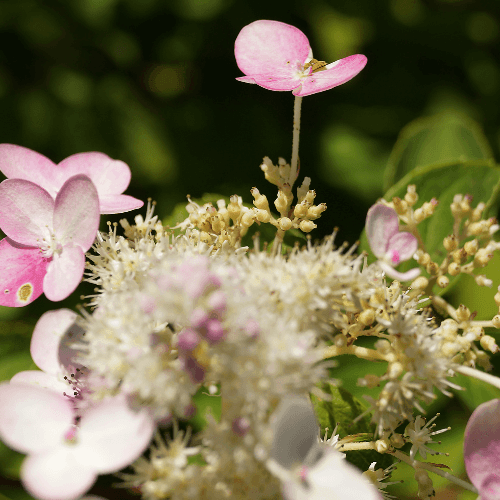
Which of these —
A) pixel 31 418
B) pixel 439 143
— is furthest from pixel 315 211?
pixel 439 143

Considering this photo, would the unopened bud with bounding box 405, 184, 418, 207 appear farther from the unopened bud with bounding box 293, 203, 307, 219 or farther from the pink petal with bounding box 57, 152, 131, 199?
the pink petal with bounding box 57, 152, 131, 199

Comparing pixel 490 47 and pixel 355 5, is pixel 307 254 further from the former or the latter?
pixel 490 47

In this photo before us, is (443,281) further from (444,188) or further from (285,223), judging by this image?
(444,188)

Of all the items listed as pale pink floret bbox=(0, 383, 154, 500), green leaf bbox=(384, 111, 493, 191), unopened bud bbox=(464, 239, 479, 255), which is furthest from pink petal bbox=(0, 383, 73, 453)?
green leaf bbox=(384, 111, 493, 191)

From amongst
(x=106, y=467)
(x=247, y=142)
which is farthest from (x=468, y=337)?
(x=247, y=142)

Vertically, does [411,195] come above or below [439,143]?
below

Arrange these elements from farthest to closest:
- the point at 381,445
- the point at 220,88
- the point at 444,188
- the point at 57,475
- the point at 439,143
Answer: the point at 220,88 → the point at 439,143 → the point at 444,188 → the point at 381,445 → the point at 57,475

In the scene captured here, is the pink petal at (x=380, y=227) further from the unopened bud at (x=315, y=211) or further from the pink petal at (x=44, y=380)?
the pink petal at (x=44, y=380)
